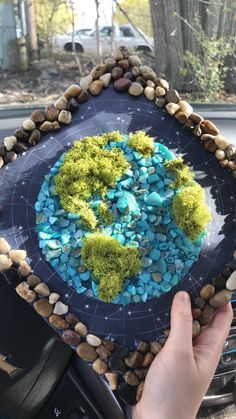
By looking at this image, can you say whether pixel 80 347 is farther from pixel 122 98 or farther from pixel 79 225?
pixel 122 98

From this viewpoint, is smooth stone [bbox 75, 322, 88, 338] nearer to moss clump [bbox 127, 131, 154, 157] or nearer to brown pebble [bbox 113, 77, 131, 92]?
moss clump [bbox 127, 131, 154, 157]

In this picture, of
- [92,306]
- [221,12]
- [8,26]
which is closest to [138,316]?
[92,306]

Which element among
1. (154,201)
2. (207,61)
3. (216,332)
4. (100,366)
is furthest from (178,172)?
(207,61)

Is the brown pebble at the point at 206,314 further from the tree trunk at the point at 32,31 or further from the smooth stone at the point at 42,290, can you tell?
the tree trunk at the point at 32,31

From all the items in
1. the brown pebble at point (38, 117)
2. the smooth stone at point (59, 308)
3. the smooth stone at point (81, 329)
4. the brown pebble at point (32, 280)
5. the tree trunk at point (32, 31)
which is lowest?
the tree trunk at point (32, 31)

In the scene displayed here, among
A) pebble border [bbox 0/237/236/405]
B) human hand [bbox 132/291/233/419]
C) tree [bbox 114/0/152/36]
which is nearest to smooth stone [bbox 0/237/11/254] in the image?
pebble border [bbox 0/237/236/405]

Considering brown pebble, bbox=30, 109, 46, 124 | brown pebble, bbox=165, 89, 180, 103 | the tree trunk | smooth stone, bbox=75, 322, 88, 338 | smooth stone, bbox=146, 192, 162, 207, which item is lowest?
the tree trunk

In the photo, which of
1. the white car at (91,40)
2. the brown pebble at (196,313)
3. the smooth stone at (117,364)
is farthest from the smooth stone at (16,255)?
the white car at (91,40)

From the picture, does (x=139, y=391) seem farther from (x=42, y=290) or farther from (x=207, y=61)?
(x=207, y=61)
